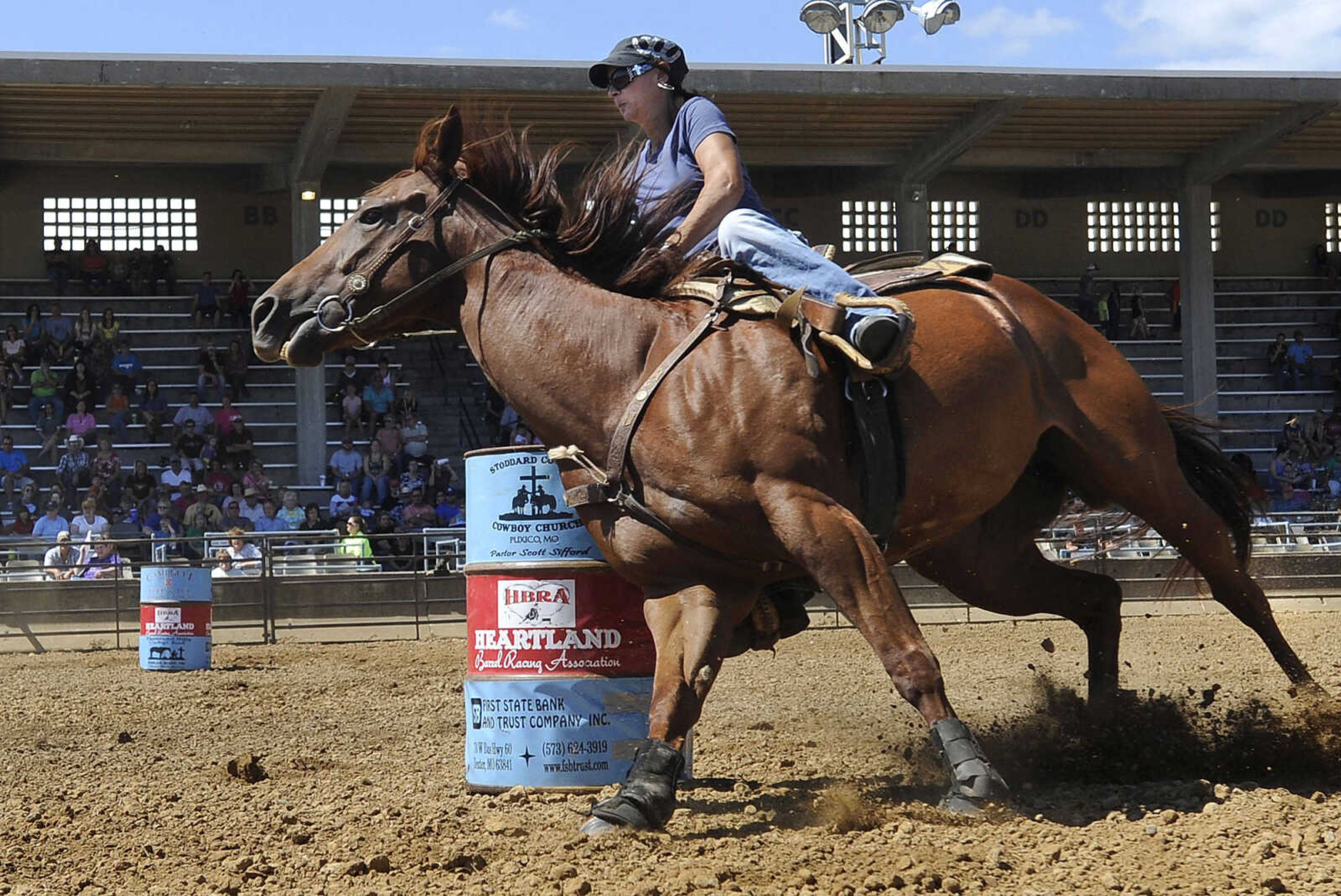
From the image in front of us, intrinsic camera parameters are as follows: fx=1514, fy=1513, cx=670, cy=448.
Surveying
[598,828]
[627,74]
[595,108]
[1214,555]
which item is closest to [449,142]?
[627,74]

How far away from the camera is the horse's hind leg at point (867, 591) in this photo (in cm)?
424

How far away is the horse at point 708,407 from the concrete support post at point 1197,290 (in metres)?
21.2

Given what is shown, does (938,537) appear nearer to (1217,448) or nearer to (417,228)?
(1217,448)

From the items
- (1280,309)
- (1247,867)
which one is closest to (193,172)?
(1280,309)

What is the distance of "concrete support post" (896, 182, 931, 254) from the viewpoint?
24734mm

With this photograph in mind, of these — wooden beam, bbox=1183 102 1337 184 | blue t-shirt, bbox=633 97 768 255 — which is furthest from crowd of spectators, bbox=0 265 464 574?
wooden beam, bbox=1183 102 1337 184

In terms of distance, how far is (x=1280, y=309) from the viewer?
28.7 meters

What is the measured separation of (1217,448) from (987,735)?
1425mm

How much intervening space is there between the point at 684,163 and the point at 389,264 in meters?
1.03

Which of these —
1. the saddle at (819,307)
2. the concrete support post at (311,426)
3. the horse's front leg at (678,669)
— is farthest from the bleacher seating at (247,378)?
the horse's front leg at (678,669)

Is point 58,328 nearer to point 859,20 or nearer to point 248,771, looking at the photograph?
point 859,20

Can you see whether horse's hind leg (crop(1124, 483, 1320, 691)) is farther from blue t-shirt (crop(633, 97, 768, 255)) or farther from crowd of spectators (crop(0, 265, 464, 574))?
crowd of spectators (crop(0, 265, 464, 574))

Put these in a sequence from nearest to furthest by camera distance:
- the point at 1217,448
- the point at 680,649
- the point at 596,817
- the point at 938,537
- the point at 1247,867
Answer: the point at 1247,867
the point at 596,817
the point at 680,649
the point at 938,537
the point at 1217,448

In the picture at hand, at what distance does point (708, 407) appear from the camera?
4.43 meters
